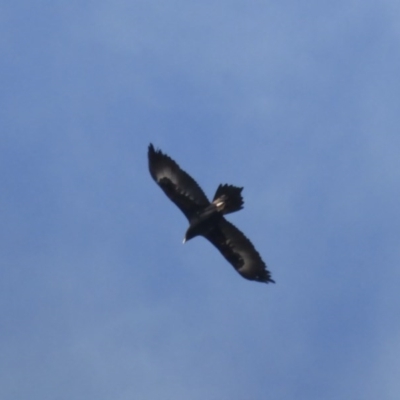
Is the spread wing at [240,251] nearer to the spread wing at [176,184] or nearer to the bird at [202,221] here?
the bird at [202,221]

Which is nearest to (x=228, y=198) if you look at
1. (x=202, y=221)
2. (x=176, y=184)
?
(x=202, y=221)

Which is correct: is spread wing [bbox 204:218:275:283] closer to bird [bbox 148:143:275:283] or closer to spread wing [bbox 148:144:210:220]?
bird [bbox 148:143:275:283]

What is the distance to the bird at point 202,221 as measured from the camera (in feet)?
83.6

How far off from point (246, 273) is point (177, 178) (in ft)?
11.1

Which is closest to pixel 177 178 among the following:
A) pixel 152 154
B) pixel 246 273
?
pixel 152 154

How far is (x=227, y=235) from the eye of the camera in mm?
25859

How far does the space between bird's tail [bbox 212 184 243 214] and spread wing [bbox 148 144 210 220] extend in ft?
2.68

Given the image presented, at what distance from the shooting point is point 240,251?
25844mm

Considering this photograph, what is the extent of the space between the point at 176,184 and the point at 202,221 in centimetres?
137

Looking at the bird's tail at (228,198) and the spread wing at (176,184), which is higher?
the spread wing at (176,184)

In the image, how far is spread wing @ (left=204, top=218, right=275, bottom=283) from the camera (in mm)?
25641

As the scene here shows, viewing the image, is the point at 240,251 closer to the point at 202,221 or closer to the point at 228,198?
the point at 202,221

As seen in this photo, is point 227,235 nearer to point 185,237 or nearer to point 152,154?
point 185,237

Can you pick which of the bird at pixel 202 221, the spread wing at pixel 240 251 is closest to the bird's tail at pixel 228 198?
the bird at pixel 202 221
